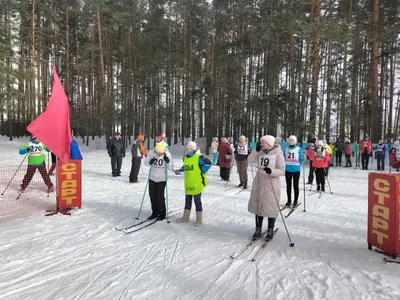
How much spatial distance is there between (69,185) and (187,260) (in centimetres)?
402

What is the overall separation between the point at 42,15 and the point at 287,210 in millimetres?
26051

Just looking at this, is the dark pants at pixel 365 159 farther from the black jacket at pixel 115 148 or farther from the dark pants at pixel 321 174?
the black jacket at pixel 115 148

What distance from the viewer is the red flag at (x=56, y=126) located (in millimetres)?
5344

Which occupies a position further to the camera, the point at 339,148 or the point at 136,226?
the point at 339,148

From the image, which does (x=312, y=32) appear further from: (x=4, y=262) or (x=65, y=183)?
(x=4, y=262)

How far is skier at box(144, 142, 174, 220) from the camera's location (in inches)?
229

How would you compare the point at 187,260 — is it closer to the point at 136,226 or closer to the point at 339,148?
the point at 136,226

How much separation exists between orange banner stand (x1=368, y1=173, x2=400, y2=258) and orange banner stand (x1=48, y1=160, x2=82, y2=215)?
619 centimetres

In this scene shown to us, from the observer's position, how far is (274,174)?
4555mm

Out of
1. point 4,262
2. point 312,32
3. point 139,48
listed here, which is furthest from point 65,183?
point 139,48

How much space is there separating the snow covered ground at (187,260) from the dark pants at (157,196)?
479mm

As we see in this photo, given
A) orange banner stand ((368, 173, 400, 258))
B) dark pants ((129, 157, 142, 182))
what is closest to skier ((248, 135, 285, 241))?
orange banner stand ((368, 173, 400, 258))

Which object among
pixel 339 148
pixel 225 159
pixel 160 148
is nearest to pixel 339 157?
A: pixel 339 148

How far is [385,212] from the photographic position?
12.8 feet
